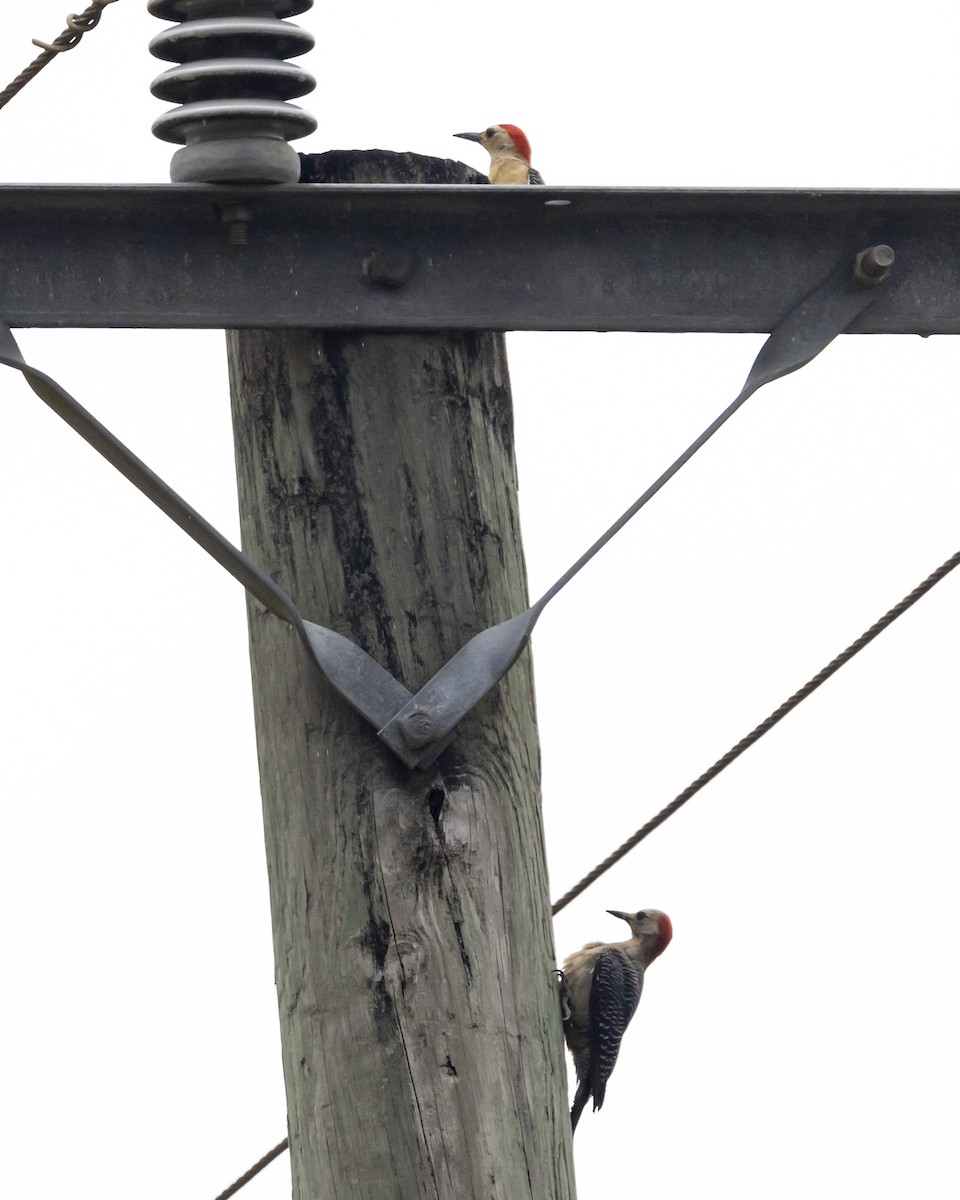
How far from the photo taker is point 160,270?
3211 millimetres

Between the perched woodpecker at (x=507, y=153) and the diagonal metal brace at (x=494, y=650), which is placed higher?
the perched woodpecker at (x=507, y=153)

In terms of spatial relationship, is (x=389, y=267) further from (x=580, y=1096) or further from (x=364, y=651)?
(x=580, y=1096)

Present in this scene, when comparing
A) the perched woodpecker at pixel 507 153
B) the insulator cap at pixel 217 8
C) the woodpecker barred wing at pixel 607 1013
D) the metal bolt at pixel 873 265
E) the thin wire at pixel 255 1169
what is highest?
the perched woodpecker at pixel 507 153

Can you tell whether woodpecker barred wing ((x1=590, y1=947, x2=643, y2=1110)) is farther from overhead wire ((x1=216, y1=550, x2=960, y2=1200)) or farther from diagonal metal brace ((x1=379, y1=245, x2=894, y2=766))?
diagonal metal brace ((x1=379, y1=245, x2=894, y2=766))

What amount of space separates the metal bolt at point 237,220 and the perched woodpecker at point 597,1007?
6.54 ft

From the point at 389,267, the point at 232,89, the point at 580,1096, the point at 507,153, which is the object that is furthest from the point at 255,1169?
the point at 507,153

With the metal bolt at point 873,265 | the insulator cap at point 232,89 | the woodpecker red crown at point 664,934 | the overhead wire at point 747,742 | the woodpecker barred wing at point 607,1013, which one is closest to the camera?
the insulator cap at point 232,89

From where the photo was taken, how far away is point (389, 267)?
3.25 metres

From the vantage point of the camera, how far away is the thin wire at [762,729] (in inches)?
151

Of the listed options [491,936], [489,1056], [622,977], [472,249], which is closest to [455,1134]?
[489,1056]

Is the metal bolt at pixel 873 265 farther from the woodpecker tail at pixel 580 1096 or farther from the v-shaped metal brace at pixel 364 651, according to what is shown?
the woodpecker tail at pixel 580 1096

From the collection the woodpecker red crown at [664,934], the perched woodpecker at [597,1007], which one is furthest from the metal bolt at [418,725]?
the woodpecker red crown at [664,934]

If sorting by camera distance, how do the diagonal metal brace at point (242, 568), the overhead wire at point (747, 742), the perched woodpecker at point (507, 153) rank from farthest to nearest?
the perched woodpecker at point (507, 153) → the overhead wire at point (747, 742) → the diagonal metal brace at point (242, 568)

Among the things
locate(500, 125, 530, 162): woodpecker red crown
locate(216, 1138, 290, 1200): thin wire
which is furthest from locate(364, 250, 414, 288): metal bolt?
locate(500, 125, 530, 162): woodpecker red crown
